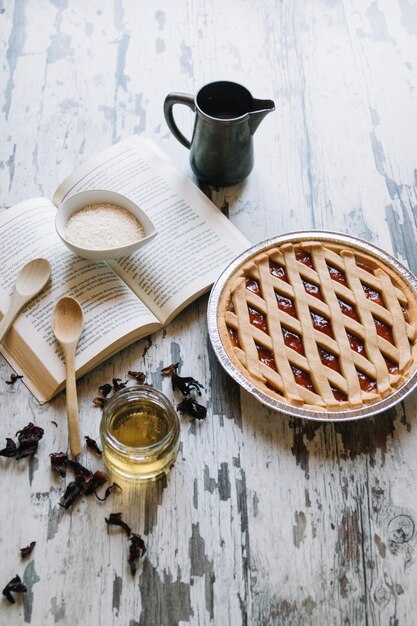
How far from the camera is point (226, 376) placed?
1.31m

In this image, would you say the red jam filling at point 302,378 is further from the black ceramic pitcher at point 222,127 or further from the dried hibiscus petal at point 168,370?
the black ceramic pitcher at point 222,127

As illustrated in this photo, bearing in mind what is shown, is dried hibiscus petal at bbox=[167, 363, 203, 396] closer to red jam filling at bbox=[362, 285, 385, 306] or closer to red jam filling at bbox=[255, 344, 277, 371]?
red jam filling at bbox=[255, 344, 277, 371]

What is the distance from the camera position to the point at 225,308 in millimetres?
1322

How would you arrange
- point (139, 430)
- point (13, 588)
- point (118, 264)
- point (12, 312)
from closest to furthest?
point (13, 588), point (139, 430), point (12, 312), point (118, 264)

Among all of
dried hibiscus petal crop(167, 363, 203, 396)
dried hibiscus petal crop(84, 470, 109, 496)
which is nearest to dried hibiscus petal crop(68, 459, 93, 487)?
dried hibiscus petal crop(84, 470, 109, 496)

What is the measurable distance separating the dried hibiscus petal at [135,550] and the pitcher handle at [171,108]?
31.7 inches

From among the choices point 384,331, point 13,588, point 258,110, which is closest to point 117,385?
point 13,588

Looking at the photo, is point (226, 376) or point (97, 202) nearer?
point (226, 376)

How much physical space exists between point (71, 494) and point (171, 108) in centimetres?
79

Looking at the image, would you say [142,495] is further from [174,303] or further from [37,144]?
[37,144]

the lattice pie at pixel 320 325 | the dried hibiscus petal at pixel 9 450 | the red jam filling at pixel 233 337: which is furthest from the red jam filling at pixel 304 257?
the dried hibiscus petal at pixel 9 450

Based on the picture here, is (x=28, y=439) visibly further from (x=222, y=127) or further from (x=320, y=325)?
(x=222, y=127)

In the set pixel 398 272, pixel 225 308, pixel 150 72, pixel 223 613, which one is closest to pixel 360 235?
pixel 398 272

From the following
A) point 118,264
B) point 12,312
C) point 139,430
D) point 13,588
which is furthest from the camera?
point 118,264
